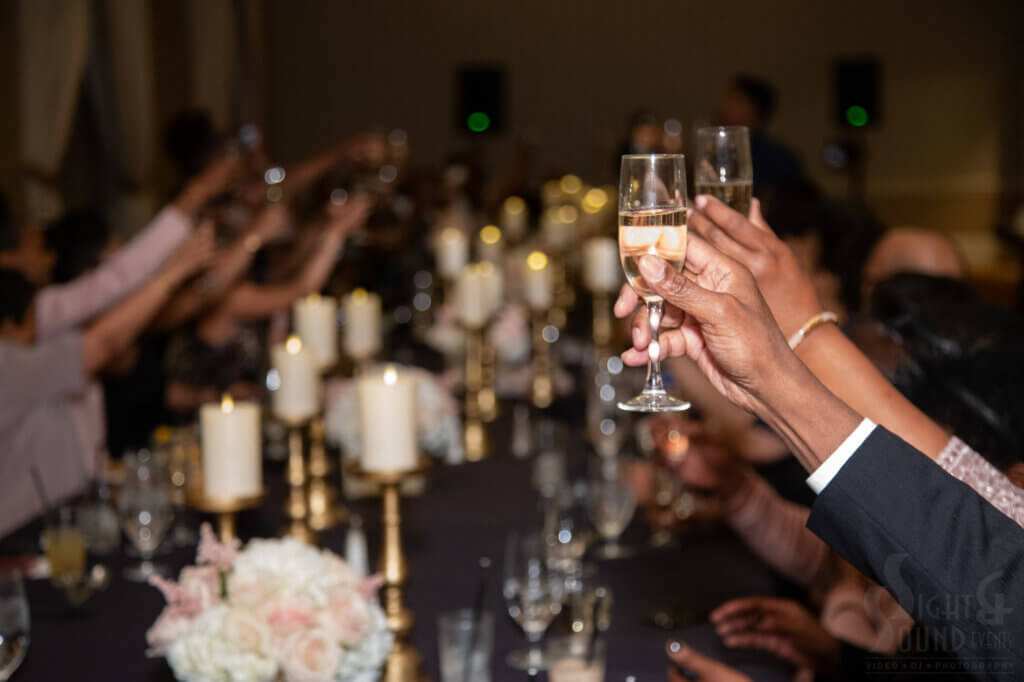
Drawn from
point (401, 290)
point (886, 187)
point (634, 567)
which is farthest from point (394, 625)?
point (886, 187)

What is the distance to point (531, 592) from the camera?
165cm

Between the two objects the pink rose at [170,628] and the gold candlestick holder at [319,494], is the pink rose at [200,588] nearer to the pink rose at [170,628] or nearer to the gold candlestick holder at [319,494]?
the pink rose at [170,628]

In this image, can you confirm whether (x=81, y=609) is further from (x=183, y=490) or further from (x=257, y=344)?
(x=257, y=344)

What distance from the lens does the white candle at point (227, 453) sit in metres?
1.82

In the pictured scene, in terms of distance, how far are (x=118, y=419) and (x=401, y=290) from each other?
163 cm

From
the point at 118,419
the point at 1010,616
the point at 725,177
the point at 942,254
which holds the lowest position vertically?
the point at 118,419

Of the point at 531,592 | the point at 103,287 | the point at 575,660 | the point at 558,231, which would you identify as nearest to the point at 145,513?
the point at 531,592

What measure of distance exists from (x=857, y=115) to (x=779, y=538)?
10.4 metres

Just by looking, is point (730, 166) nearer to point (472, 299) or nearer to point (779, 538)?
point (779, 538)

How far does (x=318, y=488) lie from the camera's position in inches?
94.4

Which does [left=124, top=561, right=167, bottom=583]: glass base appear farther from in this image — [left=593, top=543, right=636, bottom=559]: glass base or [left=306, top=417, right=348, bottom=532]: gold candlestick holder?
[left=593, top=543, right=636, bottom=559]: glass base

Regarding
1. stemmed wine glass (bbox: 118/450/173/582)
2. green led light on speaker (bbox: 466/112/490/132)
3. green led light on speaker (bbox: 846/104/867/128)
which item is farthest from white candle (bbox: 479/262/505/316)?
green led light on speaker (bbox: 846/104/867/128)

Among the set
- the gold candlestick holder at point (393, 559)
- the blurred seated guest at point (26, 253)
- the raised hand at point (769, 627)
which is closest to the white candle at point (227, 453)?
the gold candlestick holder at point (393, 559)

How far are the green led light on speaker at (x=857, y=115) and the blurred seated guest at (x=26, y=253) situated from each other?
9746 mm
